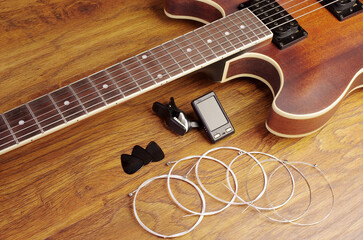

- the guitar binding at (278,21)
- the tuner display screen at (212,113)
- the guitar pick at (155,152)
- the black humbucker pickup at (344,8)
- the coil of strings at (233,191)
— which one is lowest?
the coil of strings at (233,191)

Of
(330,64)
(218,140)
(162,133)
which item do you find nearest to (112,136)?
(162,133)

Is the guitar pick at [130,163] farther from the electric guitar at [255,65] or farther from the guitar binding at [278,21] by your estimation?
the guitar binding at [278,21]

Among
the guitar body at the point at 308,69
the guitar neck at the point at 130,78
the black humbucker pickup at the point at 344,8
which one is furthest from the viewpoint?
the black humbucker pickup at the point at 344,8

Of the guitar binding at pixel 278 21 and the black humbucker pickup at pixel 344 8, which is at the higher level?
the guitar binding at pixel 278 21

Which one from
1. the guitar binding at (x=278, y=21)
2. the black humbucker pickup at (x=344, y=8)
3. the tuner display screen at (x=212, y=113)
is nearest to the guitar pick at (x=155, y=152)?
the tuner display screen at (x=212, y=113)

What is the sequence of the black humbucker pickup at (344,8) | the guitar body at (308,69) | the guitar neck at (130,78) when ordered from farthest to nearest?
1. the black humbucker pickup at (344,8)
2. the guitar body at (308,69)
3. the guitar neck at (130,78)

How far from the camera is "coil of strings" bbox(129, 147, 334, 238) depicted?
0.85 metres

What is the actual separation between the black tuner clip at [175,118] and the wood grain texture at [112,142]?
0.03 meters

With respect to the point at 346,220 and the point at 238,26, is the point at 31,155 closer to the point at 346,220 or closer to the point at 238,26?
the point at 238,26

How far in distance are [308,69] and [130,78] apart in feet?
1.48

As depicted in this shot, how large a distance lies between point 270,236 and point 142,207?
0.30 meters

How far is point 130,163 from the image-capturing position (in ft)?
2.94

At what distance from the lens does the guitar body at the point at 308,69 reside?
34.6 inches

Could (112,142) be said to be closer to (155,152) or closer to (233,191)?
(155,152)
